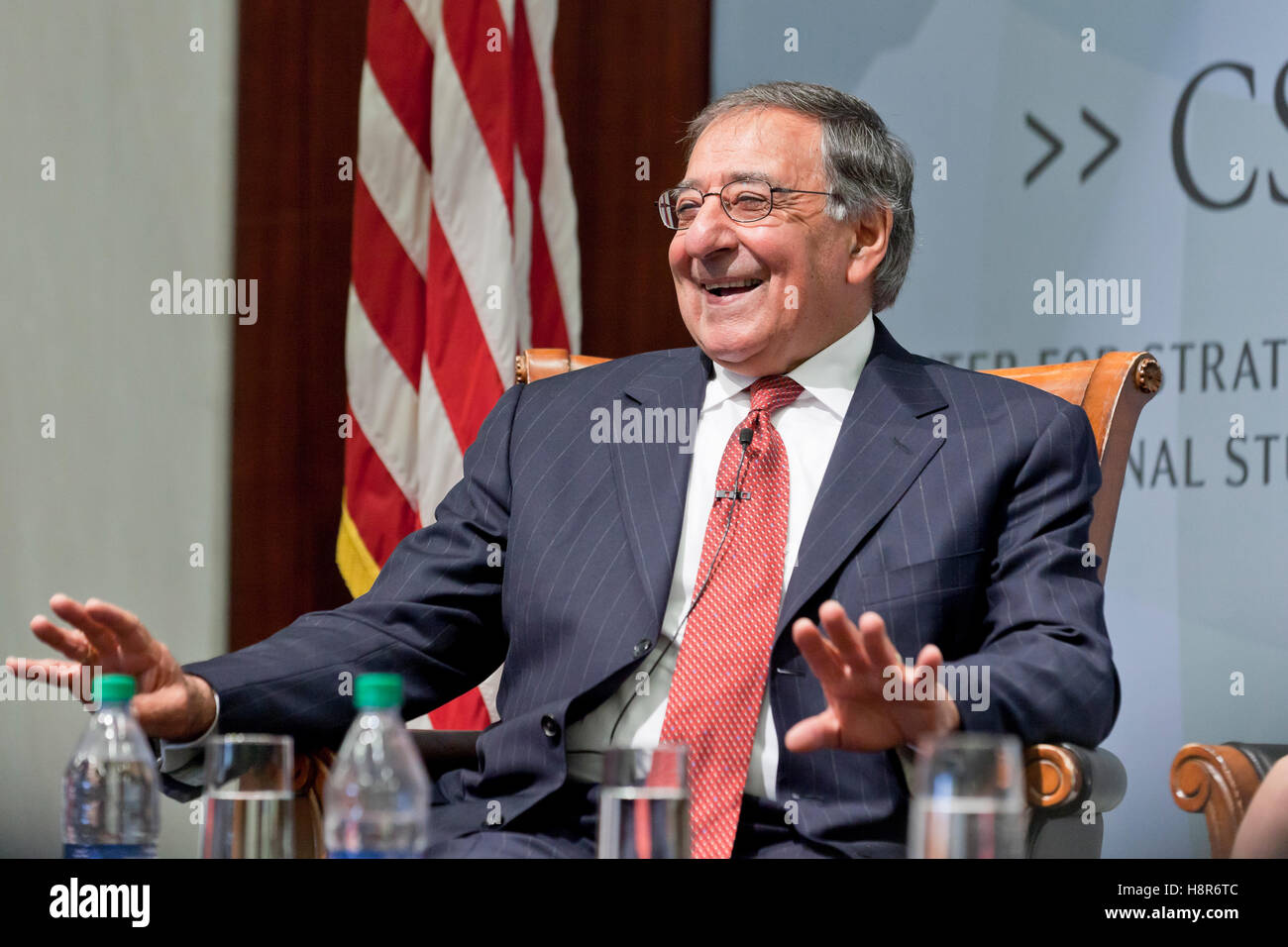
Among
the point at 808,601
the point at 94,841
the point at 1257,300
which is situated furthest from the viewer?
the point at 1257,300

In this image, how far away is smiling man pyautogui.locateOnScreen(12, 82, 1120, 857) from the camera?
1.69 metres

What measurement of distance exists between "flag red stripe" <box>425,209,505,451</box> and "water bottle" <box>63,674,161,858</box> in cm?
157

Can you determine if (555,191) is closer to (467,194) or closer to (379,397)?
(467,194)

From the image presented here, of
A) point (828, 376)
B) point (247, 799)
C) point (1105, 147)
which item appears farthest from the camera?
point (1105, 147)

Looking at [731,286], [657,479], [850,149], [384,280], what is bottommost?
[657,479]

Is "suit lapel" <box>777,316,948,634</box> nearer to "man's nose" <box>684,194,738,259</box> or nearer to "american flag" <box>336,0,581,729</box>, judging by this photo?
"man's nose" <box>684,194,738,259</box>

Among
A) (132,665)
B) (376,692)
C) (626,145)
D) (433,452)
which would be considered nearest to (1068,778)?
(376,692)

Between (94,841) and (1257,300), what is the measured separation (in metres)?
2.42

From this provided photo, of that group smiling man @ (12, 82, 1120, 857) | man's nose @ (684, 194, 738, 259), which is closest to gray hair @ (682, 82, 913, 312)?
smiling man @ (12, 82, 1120, 857)

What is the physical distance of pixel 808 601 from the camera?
69.4 inches

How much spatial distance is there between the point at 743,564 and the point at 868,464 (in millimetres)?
221

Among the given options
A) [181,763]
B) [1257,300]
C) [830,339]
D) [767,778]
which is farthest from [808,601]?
[1257,300]

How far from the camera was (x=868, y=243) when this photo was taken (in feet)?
7.14
